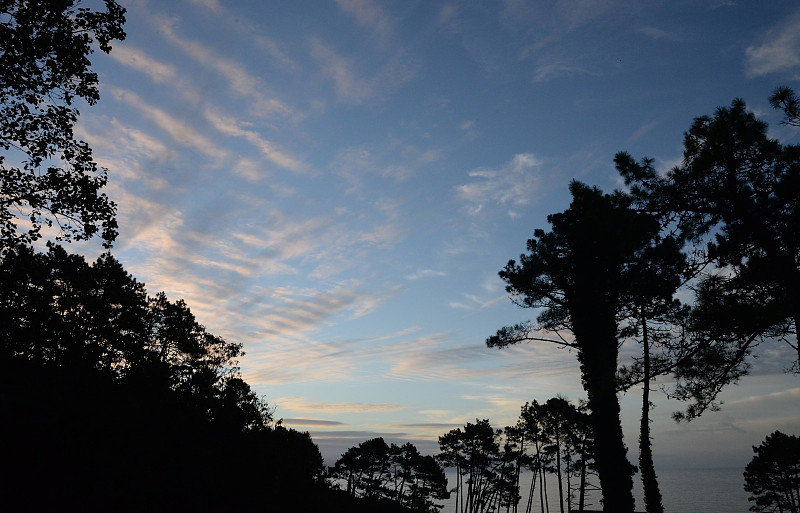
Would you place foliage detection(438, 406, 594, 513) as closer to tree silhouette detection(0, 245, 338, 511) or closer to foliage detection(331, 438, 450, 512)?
foliage detection(331, 438, 450, 512)

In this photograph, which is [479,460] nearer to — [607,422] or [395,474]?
[395,474]

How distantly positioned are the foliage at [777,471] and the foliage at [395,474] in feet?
117

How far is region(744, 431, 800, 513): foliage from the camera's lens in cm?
4412

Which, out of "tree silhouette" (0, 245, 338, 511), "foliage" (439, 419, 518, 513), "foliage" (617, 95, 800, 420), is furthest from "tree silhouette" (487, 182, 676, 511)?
"foliage" (439, 419, 518, 513)

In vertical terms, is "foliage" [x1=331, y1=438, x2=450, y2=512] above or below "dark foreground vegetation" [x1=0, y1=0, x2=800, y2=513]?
below

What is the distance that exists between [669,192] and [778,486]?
57813 millimetres

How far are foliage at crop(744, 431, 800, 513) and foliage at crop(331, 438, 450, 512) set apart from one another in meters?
35.8

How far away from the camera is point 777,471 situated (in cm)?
4606

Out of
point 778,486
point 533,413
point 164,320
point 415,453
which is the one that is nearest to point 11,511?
point 164,320

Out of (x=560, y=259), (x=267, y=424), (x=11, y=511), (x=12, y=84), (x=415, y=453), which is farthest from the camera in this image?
(x=415, y=453)

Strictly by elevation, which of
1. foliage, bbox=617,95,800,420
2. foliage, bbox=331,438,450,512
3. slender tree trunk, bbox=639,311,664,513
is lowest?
foliage, bbox=331,438,450,512

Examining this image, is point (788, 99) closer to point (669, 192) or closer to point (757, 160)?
point (757, 160)

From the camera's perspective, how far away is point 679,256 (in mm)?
9969

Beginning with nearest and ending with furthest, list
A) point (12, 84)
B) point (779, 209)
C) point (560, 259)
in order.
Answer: point (779, 209) < point (12, 84) < point (560, 259)
